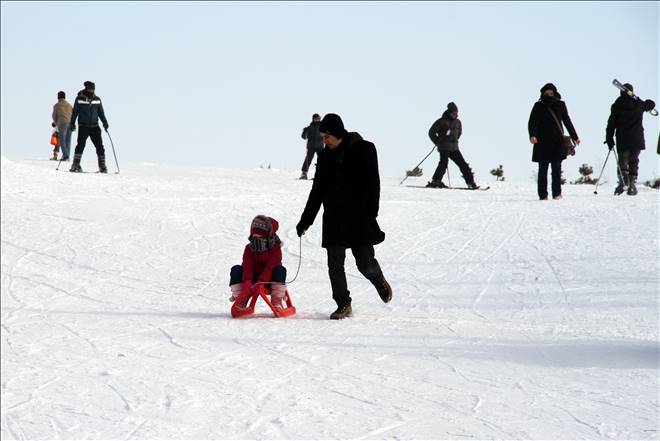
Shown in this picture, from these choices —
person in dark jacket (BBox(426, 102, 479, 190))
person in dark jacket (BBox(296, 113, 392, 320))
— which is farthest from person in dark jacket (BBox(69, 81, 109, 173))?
person in dark jacket (BBox(296, 113, 392, 320))

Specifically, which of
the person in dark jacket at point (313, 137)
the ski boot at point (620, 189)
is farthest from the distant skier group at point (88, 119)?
the ski boot at point (620, 189)

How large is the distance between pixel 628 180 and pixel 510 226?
4.49 metres

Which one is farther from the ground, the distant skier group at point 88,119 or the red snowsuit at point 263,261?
the distant skier group at point 88,119

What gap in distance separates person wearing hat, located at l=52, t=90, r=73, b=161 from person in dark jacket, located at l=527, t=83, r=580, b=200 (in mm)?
11377

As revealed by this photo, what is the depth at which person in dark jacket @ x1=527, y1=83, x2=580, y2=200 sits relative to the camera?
14.9 metres

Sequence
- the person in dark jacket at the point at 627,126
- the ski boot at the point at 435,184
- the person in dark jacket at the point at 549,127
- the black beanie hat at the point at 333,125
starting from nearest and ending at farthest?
the black beanie hat at the point at 333,125 < the person in dark jacket at the point at 549,127 < the person in dark jacket at the point at 627,126 < the ski boot at the point at 435,184

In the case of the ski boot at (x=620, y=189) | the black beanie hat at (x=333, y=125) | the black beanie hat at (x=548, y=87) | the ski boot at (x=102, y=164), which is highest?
the black beanie hat at (x=548, y=87)

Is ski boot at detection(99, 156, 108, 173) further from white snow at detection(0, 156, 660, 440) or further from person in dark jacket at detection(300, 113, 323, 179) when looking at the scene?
person in dark jacket at detection(300, 113, 323, 179)

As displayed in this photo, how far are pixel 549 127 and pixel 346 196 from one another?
797 cm

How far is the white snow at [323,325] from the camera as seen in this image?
5.38 m

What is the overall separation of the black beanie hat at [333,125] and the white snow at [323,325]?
1.51 m

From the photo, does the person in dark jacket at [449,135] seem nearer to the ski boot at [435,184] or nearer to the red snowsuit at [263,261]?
the ski boot at [435,184]

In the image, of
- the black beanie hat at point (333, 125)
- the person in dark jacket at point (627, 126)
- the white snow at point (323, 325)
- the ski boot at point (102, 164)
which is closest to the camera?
the white snow at point (323, 325)

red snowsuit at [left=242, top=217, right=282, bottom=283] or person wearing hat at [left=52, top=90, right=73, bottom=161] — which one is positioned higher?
person wearing hat at [left=52, top=90, right=73, bottom=161]
